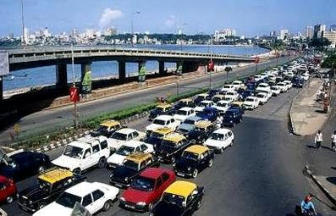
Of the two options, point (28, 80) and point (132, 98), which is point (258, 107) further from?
point (28, 80)

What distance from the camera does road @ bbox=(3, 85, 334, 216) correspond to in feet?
71.1

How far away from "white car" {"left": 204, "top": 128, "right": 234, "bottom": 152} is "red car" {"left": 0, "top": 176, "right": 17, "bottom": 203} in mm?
15567

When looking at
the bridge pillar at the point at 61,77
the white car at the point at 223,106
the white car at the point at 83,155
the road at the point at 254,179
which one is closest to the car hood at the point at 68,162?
the white car at the point at 83,155

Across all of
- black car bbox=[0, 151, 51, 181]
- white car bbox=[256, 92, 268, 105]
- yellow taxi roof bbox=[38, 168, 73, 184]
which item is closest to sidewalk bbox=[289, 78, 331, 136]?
white car bbox=[256, 92, 268, 105]

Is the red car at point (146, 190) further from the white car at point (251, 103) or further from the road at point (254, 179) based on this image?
the white car at point (251, 103)

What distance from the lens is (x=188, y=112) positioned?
4162 centimetres

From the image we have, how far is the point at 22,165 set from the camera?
25.0 metres

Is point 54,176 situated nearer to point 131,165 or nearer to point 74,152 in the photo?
point 74,152

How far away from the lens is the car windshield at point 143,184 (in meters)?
21.6

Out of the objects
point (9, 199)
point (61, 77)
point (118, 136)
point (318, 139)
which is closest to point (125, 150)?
point (118, 136)

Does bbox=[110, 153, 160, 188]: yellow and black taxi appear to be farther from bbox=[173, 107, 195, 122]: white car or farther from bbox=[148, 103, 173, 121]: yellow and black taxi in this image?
bbox=[148, 103, 173, 121]: yellow and black taxi

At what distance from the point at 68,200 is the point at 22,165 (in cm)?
694

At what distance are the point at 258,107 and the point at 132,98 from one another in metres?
18.0

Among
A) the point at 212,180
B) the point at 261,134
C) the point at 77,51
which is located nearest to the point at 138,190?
the point at 212,180
